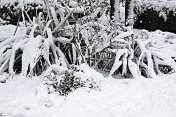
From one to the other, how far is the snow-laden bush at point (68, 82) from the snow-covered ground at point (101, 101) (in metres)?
0.12

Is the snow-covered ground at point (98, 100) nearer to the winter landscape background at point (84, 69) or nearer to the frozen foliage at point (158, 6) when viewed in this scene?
the winter landscape background at point (84, 69)

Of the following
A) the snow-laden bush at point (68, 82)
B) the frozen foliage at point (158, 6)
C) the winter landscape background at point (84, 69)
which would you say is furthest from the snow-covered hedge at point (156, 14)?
the snow-laden bush at point (68, 82)

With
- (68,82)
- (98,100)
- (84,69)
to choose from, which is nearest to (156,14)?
(84,69)

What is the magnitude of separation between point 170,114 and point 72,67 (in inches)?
71.3

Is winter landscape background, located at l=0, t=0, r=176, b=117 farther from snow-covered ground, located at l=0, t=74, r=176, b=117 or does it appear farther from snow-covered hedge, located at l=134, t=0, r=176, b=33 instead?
snow-covered hedge, located at l=134, t=0, r=176, b=33

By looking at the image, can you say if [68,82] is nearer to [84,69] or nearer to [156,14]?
[84,69]

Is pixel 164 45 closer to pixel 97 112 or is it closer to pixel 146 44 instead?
pixel 146 44

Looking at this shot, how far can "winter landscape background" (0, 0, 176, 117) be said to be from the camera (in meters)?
3.07

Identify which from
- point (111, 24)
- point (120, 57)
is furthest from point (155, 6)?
point (120, 57)

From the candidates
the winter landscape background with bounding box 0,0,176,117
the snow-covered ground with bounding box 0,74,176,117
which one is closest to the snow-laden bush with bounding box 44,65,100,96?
the winter landscape background with bounding box 0,0,176,117

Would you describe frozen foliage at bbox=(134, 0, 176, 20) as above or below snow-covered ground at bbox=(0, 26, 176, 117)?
above

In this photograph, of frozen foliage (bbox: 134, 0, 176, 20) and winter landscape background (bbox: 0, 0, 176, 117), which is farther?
frozen foliage (bbox: 134, 0, 176, 20)

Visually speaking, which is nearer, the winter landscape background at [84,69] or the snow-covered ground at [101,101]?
the snow-covered ground at [101,101]

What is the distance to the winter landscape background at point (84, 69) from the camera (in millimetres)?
Result: 3068
